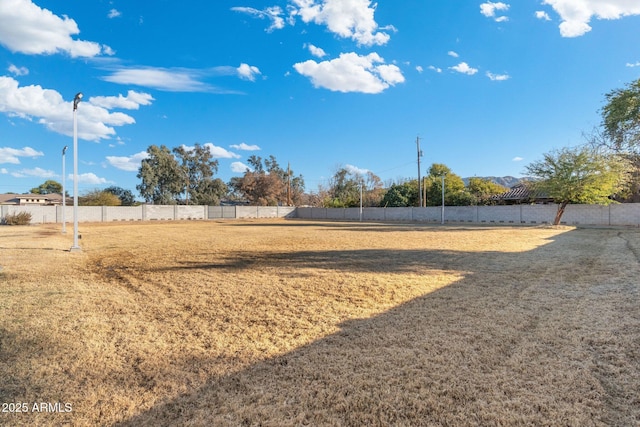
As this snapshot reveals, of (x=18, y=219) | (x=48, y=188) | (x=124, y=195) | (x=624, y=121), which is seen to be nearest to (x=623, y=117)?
(x=624, y=121)

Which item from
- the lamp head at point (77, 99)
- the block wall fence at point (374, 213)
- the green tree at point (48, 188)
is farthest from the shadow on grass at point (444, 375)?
the green tree at point (48, 188)

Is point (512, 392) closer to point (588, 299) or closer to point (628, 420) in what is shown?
point (628, 420)

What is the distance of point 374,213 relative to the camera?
150 ft

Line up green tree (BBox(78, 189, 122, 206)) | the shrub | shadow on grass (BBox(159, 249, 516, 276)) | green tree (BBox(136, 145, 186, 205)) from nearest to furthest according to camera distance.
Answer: shadow on grass (BBox(159, 249, 516, 276)), the shrub, green tree (BBox(78, 189, 122, 206)), green tree (BBox(136, 145, 186, 205))

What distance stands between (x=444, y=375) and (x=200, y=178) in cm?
5997

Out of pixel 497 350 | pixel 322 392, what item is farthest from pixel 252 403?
pixel 497 350

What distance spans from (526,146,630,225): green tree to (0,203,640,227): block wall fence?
4.46 meters

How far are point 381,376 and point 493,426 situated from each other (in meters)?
0.91

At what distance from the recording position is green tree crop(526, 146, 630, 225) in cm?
2277

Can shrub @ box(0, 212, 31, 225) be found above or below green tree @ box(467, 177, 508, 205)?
below

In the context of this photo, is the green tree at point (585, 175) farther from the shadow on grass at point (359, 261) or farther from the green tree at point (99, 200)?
the green tree at point (99, 200)

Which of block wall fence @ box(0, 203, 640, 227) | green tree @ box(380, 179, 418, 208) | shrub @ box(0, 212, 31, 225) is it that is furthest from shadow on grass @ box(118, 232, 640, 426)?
green tree @ box(380, 179, 418, 208)

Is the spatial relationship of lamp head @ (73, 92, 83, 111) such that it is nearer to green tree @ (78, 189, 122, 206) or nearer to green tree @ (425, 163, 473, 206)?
green tree @ (425, 163, 473, 206)

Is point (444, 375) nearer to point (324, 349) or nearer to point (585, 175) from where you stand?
point (324, 349)
